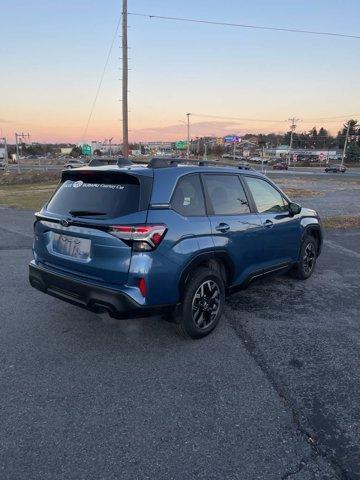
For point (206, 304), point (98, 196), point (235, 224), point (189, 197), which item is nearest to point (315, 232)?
point (235, 224)

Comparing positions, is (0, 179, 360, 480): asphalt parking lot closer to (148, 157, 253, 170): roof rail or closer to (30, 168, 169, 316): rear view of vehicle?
(30, 168, 169, 316): rear view of vehicle

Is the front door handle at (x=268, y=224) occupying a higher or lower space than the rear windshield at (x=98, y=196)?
lower

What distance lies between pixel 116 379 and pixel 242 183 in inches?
104

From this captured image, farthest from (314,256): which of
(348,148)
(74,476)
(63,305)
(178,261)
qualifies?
(348,148)

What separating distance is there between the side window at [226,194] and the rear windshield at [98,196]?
3.21 feet

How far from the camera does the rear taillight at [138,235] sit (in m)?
3.30

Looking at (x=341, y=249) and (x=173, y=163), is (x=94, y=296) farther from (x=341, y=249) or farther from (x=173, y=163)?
(x=341, y=249)

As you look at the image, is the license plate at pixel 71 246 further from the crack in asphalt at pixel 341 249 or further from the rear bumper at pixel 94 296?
the crack in asphalt at pixel 341 249

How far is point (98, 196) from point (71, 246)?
21.0 inches

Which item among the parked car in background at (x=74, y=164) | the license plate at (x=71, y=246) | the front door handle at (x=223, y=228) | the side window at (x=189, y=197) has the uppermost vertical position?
the side window at (x=189, y=197)

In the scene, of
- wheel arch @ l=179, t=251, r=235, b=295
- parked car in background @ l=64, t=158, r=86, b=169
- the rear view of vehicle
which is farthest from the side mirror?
parked car in background @ l=64, t=158, r=86, b=169

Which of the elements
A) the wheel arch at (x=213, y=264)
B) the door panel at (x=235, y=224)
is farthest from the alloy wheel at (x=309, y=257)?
the wheel arch at (x=213, y=264)

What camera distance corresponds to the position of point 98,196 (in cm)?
367

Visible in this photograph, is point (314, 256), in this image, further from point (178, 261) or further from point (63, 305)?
point (63, 305)
